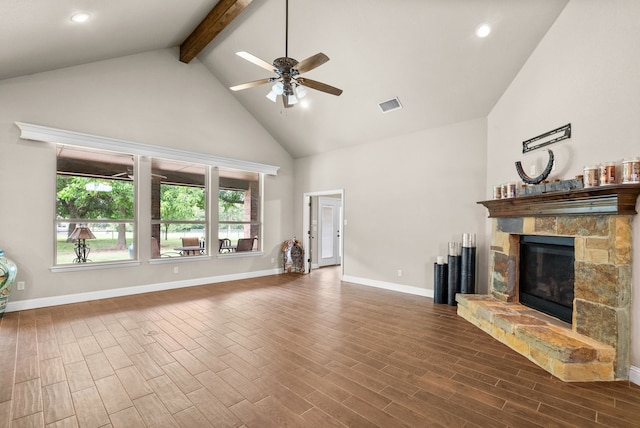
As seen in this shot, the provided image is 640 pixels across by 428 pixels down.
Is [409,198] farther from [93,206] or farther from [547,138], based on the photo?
[93,206]

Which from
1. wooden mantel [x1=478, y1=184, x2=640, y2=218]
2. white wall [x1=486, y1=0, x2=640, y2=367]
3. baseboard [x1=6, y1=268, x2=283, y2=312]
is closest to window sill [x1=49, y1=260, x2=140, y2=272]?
baseboard [x1=6, y1=268, x2=283, y2=312]

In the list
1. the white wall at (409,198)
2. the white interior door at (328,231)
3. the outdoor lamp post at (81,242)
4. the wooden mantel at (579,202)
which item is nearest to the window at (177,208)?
the outdoor lamp post at (81,242)

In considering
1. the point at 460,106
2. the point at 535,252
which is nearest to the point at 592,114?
the point at 535,252

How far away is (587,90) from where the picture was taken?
2992 millimetres

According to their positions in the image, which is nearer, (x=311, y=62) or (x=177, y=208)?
(x=311, y=62)

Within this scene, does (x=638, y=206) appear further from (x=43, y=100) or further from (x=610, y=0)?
(x=43, y=100)

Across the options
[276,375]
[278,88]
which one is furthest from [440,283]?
[278,88]

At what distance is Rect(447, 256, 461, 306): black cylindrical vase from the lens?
4672mm

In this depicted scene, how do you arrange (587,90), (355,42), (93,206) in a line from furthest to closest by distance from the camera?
(93,206), (355,42), (587,90)

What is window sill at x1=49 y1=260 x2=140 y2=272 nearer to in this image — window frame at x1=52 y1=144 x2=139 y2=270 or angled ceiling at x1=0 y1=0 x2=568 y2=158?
window frame at x1=52 y1=144 x2=139 y2=270

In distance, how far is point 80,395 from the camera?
229 centimetres

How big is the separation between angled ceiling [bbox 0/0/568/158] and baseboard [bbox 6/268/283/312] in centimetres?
327

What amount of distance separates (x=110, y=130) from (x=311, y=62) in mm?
4093

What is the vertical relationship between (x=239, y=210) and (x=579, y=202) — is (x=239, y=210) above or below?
below
